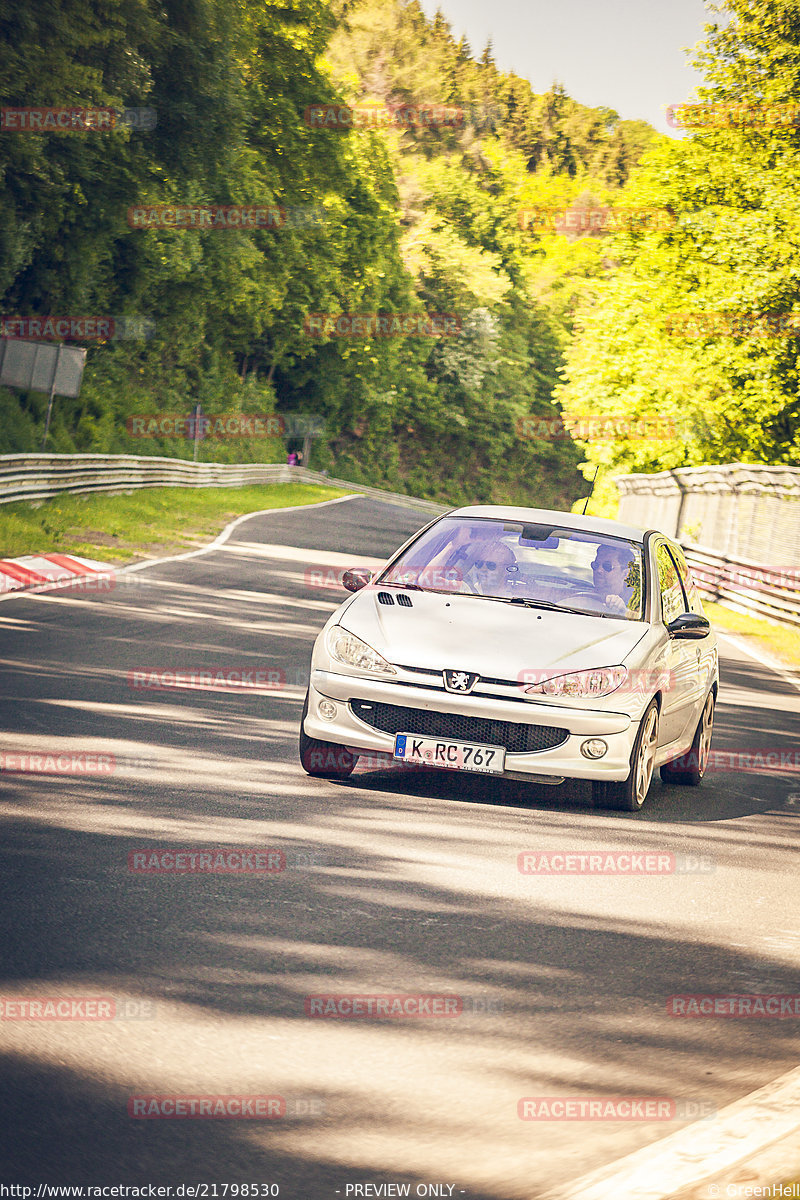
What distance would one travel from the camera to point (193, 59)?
37438 mm

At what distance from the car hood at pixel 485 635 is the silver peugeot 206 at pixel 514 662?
11 mm

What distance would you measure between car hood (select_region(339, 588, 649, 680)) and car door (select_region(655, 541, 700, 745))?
1.50ft

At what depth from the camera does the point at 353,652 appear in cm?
782

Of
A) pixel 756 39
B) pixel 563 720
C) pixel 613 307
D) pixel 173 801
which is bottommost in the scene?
pixel 173 801

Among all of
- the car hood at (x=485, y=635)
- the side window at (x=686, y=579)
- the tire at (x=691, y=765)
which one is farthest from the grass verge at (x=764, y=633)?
the car hood at (x=485, y=635)

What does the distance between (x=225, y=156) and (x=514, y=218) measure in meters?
61.9

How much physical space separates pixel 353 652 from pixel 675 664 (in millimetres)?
2071

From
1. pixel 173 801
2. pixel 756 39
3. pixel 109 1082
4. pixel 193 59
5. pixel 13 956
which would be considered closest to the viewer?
pixel 109 1082

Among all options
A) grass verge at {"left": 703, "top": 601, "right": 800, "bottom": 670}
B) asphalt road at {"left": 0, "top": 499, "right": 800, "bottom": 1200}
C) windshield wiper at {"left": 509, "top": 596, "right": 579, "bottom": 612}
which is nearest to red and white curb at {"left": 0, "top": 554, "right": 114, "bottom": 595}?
asphalt road at {"left": 0, "top": 499, "right": 800, "bottom": 1200}

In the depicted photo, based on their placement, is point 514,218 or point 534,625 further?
point 514,218

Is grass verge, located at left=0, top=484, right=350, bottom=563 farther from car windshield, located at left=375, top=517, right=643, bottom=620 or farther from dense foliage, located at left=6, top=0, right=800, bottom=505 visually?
car windshield, located at left=375, top=517, right=643, bottom=620

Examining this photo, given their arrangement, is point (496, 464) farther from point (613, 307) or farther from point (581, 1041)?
point (581, 1041)

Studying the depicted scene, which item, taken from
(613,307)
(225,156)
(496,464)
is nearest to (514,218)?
(496,464)

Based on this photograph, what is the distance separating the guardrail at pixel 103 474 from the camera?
23234 millimetres
